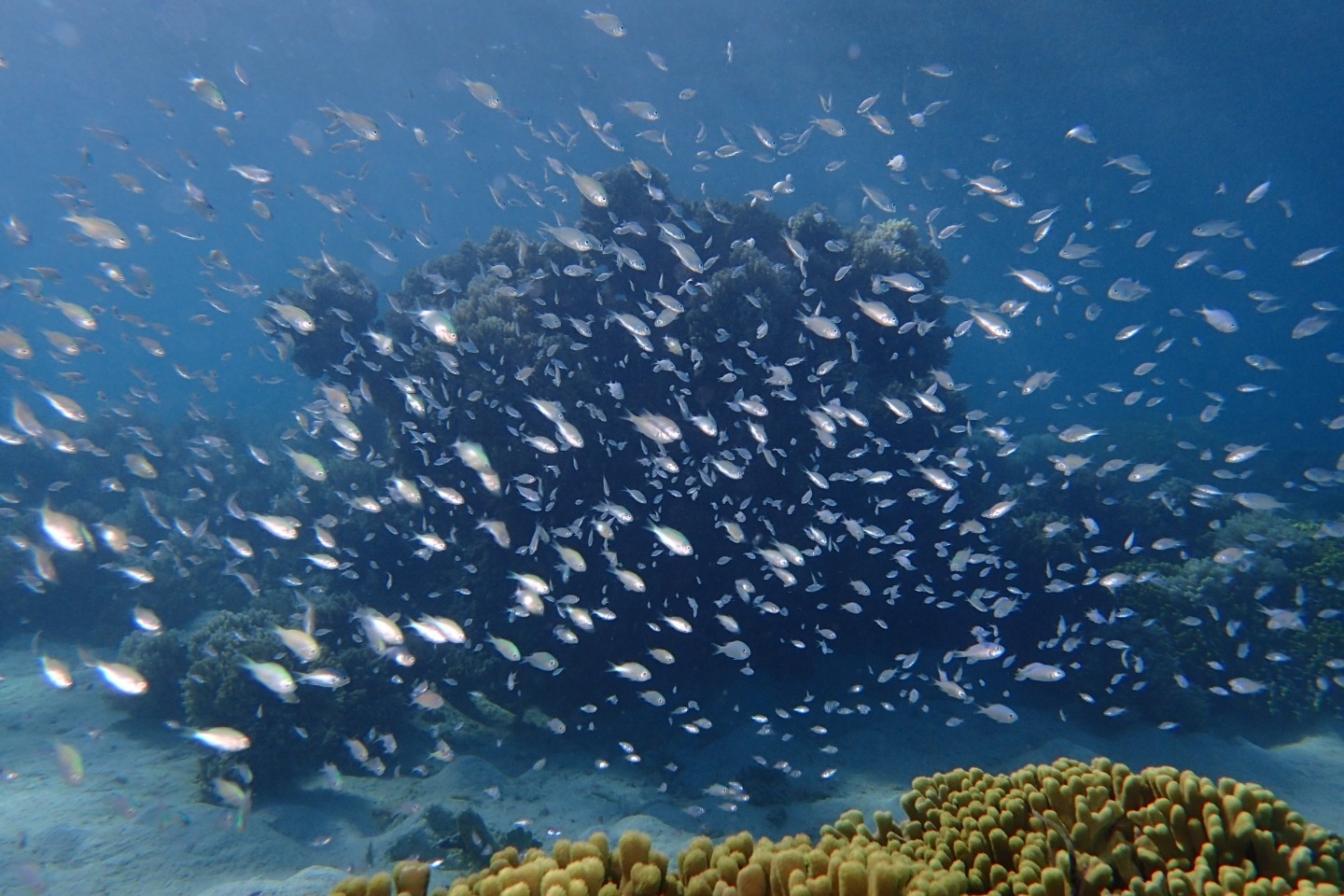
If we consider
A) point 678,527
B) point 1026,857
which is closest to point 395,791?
point 678,527

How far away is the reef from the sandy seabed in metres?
4.04

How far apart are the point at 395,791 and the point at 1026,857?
7608 millimetres

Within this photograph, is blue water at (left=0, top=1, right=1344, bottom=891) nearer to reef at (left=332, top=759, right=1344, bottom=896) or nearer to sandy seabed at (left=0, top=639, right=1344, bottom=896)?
sandy seabed at (left=0, top=639, right=1344, bottom=896)

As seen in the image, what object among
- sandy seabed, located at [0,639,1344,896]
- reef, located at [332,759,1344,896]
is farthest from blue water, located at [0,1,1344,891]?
reef, located at [332,759,1344,896]

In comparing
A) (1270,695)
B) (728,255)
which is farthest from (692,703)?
(1270,695)

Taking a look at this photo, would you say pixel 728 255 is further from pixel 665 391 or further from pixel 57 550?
pixel 57 550

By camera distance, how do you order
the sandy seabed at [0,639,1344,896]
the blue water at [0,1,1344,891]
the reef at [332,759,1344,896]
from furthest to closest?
the blue water at [0,1,1344,891] → the sandy seabed at [0,639,1344,896] → the reef at [332,759,1344,896]

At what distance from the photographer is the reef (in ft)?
8.05

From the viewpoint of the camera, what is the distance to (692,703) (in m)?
8.13

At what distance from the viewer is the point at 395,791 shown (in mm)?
7789

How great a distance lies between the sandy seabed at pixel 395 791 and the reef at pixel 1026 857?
159 inches

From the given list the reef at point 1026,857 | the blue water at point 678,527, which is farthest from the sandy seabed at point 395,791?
the reef at point 1026,857

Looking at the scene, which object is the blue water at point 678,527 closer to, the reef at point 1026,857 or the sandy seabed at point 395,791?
the sandy seabed at point 395,791

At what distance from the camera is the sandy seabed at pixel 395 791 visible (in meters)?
5.97
